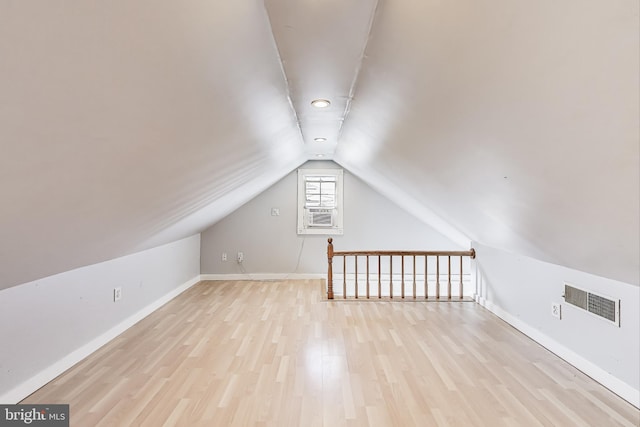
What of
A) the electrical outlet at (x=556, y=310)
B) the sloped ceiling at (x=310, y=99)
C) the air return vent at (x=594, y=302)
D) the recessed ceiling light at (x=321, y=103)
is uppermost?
the recessed ceiling light at (x=321, y=103)

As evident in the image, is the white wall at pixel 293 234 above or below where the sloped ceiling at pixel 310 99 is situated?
below

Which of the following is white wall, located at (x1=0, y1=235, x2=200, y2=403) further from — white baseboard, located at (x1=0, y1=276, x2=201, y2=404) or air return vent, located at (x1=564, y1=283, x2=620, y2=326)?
air return vent, located at (x1=564, y1=283, x2=620, y2=326)

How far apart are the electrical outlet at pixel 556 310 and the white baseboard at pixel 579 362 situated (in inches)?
8.8

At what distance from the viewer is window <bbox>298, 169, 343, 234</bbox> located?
5.99m

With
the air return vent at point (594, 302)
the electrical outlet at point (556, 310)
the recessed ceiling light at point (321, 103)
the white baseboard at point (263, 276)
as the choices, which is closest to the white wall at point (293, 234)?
the white baseboard at point (263, 276)

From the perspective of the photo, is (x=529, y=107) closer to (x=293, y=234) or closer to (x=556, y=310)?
(x=556, y=310)

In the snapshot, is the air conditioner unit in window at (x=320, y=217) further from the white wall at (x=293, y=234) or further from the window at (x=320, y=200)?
the white wall at (x=293, y=234)

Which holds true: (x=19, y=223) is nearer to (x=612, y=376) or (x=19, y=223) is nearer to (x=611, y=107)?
(x=611, y=107)

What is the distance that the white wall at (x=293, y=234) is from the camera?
5922mm

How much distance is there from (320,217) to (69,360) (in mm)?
3971

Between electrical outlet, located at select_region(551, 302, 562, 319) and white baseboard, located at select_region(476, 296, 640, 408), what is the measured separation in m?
0.22

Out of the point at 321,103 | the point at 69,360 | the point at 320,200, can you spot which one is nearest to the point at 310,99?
the point at 321,103

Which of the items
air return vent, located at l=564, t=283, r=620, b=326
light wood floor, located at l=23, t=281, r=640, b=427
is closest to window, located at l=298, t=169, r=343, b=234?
light wood floor, located at l=23, t=281, r=640, b=427

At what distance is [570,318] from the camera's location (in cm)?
283
